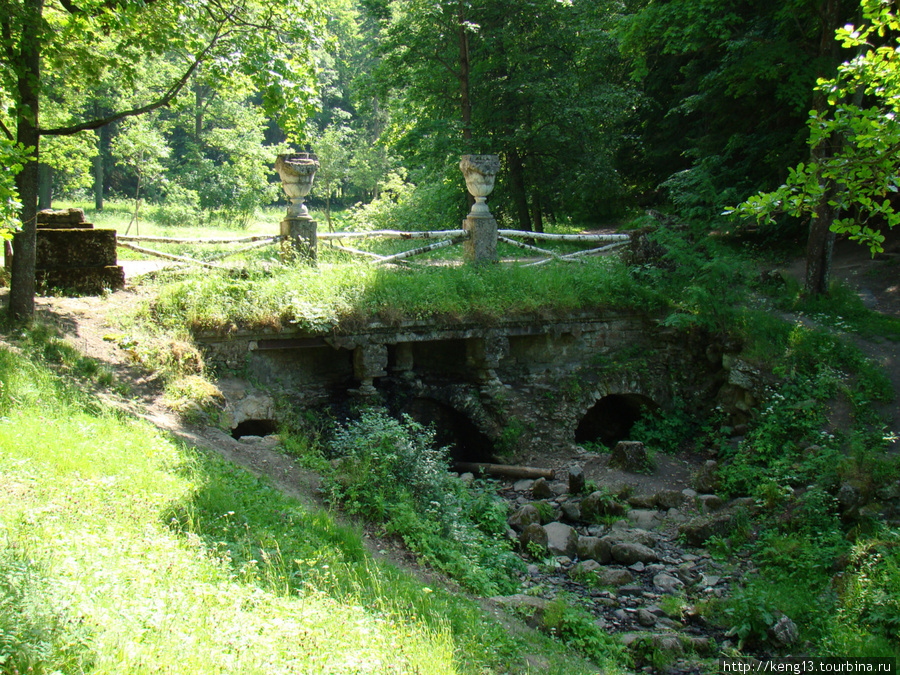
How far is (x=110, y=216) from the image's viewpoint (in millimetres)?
26078

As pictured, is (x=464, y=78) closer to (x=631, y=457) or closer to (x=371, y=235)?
(x=371, y=235)

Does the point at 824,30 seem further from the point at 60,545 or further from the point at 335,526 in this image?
the point at 60,545

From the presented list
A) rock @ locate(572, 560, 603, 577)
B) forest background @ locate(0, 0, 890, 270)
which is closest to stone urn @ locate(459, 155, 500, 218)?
forest background @ locate(0, 0, 890, 270)

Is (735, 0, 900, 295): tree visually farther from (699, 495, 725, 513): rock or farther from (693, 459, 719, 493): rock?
(693, 459, 719, 493): rock

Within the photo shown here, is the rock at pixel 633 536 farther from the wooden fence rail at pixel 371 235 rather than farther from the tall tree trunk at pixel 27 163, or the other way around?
the tall tree trunk at pixel 27 163

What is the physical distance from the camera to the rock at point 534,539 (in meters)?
7.18

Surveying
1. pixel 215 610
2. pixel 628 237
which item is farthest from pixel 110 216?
pixel 215 610

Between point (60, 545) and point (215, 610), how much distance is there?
37.7 inches

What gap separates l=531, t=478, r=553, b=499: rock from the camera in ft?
28.9

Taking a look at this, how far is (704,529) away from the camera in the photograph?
7.57 metres

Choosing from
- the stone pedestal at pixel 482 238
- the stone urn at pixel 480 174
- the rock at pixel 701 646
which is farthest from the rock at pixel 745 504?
the stone urn at pixel 480 174

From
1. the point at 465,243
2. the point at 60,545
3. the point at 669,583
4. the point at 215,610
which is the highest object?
the point at 465,243

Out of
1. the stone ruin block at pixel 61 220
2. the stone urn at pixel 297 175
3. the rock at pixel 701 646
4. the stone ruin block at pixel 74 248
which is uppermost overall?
the stone urn at pixel 297 175

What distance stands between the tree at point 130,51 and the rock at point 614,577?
275 inches
